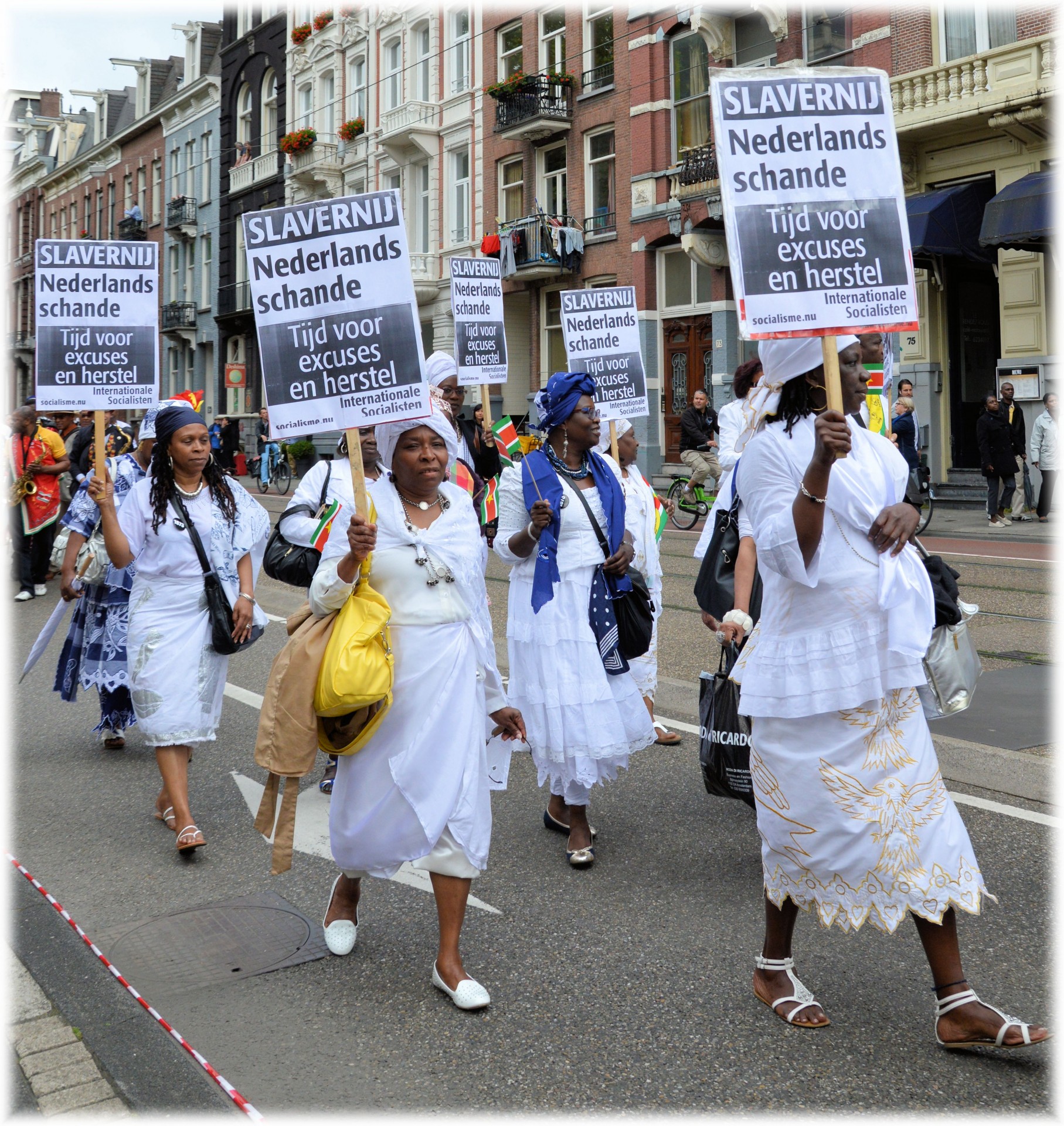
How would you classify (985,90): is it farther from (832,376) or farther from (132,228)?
(132,228)

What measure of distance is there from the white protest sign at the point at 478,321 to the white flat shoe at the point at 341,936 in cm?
662

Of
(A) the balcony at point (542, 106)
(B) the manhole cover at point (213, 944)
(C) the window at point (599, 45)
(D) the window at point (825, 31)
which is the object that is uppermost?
(C) the window at point (599, 45)

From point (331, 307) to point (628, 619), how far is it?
183 centimetres

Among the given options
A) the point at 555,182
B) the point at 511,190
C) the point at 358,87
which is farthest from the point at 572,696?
the point at 358,87

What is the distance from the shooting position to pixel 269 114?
43875mm

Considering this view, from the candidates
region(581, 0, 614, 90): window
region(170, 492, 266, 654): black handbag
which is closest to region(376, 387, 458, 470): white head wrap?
region(170, 492, 266, 654): black handbag

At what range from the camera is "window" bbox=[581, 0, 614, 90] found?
28.2m

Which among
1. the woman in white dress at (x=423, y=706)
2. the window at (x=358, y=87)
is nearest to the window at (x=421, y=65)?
the window at (x=358, y=87)

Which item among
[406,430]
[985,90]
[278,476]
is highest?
[985,90]

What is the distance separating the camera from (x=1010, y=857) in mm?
4727

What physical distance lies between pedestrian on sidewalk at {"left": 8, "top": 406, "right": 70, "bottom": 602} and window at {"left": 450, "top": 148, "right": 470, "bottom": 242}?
20.9 m

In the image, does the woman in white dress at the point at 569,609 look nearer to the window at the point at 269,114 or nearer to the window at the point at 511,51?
the window at the point at 511,51

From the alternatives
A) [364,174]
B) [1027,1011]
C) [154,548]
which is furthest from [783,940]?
[364,174]

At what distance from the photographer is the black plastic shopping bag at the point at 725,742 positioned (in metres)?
4.62
